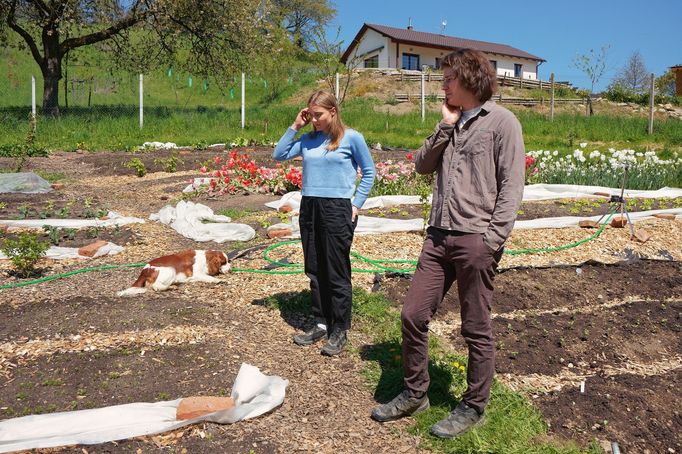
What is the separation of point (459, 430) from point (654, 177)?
8.73 metres

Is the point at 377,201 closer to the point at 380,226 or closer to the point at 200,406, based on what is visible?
the point at 380,226

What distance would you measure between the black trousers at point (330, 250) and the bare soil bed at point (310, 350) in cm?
30

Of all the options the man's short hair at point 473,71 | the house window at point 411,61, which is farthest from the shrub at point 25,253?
the house window at point 411,61

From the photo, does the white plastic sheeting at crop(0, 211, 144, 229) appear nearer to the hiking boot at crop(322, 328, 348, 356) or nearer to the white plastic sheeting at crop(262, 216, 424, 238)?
the white plastic sheeting at crop(262, 216, 424, 238)

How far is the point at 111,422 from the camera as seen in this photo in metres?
3.04

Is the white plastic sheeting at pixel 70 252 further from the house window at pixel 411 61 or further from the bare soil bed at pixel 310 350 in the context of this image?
the house window at pixel 411 61

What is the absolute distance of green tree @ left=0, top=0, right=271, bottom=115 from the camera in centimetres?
1928

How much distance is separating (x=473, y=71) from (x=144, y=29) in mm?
20213

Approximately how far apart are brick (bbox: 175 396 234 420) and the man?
96cm

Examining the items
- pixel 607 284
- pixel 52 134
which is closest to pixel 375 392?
pixel 607 284

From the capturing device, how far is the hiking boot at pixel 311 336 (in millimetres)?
4164

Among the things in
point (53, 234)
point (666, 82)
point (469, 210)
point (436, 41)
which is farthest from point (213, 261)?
point (666, 82)

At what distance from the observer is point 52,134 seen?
17.2 metres

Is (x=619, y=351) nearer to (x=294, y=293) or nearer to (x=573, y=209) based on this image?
(x=294, y=293)
